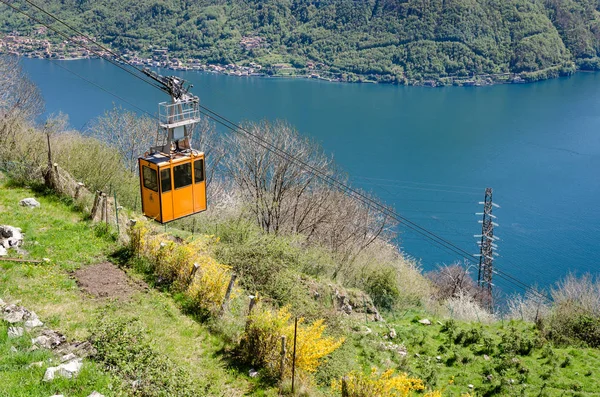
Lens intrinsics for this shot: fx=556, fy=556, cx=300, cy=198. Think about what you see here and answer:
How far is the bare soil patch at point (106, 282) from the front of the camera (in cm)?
1094

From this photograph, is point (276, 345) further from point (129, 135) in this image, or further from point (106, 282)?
point (129, 135)

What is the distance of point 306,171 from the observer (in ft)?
82.9

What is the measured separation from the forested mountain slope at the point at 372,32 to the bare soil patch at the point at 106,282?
77.9 m

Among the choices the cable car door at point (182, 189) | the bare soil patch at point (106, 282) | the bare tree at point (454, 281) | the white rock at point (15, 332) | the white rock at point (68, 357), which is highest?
the cable car door at point (182, 189)

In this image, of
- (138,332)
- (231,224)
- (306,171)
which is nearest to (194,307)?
(138,332)

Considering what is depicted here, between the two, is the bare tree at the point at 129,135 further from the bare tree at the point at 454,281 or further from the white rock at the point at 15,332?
the white rock at the point at 15,332

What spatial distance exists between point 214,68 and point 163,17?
18.7 meters

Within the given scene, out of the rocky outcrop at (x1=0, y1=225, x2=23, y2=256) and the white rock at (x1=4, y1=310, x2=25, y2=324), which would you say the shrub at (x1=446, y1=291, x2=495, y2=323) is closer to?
the rocky outcrop at (x1=0, y1=225, x2=23, y2=256)

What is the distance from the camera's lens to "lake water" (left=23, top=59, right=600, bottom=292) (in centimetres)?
4172

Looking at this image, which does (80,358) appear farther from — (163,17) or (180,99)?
(163,17)

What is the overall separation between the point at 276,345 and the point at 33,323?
3995mm

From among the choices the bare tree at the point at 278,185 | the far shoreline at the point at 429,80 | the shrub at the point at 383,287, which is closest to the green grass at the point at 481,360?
the shrub at the point at 383,287

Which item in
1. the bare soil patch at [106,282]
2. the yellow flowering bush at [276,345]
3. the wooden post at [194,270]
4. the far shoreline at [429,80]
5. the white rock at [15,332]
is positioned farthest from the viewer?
the far shoreline at [429,80]

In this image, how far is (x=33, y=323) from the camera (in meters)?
9.09
